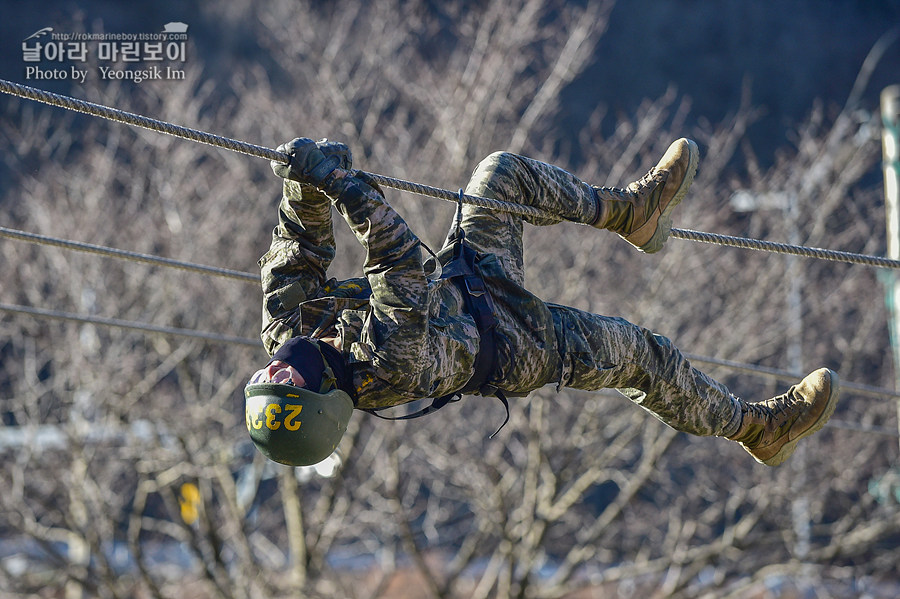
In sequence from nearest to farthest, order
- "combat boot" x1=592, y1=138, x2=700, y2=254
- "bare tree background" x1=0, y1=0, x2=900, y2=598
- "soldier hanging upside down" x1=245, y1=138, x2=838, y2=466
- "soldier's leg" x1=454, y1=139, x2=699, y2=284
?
"soldier hanging upside down" x1=245, y1=138, x2=838, y2=466
"soldier's leg" x1=454, y1=139, x2=699, y2=284
"combat boot" x1=592, y1=138, x2=700, y2=254
"bare tree background" x1=0, y1=0, x2=900, y2=598

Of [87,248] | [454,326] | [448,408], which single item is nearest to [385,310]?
[454,326]

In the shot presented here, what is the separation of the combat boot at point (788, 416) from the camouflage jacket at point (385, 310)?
3.33 ft

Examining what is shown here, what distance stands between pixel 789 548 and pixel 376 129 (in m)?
5.73

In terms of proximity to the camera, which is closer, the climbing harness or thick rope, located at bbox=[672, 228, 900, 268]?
the climbing harness

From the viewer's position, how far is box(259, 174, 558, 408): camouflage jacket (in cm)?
354

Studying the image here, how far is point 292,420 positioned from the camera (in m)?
3.47

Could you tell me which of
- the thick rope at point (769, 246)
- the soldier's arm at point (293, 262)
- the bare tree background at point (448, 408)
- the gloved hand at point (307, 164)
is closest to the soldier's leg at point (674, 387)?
the thick rope at point (769, 246)

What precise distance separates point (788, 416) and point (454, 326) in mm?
1626

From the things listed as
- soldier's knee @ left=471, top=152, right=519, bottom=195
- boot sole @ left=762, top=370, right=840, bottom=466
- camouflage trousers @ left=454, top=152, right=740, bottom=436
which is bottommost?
boot sole @ left=762, top=370, right=840, bottom=466

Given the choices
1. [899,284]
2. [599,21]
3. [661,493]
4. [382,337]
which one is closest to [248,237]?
[599,21]

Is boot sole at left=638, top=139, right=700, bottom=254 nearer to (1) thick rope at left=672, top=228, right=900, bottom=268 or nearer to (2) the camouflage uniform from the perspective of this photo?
(1) thick rope at left=672, top=228, right=900, bottom=268

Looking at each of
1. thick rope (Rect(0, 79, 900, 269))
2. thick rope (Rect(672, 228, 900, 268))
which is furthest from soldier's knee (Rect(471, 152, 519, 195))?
thick rope (Rect(672, 228, 900, 268))

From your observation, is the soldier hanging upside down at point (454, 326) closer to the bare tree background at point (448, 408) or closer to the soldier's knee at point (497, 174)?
the soldier's knee at point (497, 174)

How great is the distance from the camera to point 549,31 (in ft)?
35.1
